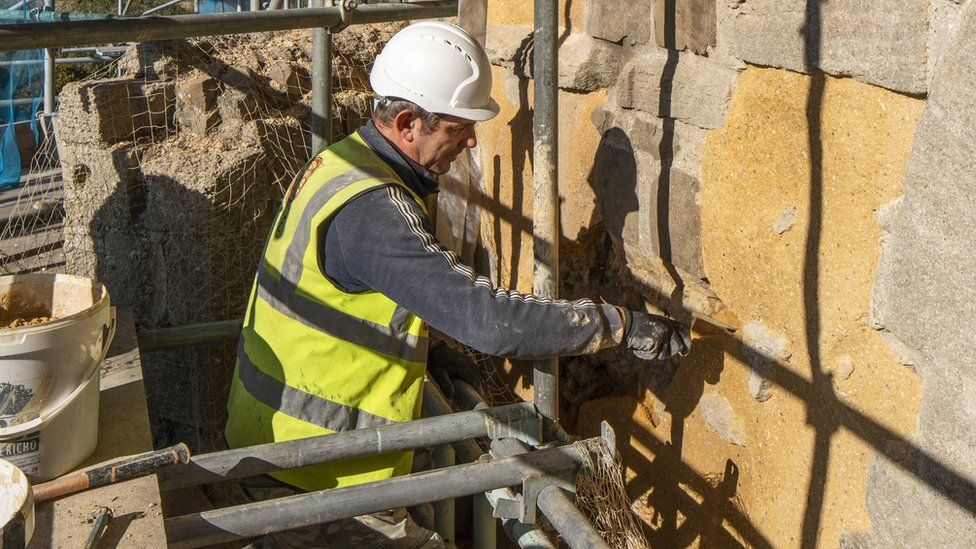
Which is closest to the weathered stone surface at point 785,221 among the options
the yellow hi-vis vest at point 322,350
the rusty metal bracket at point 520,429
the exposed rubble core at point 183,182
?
the rusty metal bracket at point 520,429

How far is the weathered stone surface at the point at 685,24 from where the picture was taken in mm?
2564

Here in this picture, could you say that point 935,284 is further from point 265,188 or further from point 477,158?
point 265,188

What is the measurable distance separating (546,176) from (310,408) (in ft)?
3.09

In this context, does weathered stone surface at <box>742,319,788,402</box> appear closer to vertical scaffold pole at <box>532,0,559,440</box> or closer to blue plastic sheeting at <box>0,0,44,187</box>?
vertical scaffold pole at <box>532,0,559,440</box>

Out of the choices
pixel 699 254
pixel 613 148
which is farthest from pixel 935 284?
pixel 613 148

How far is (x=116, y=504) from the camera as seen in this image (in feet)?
6.85

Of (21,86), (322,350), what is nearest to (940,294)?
(322,350)

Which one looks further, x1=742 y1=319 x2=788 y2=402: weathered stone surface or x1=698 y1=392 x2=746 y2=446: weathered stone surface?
x1=698 y1=392 x2=746 y2=446: weathered stone surface

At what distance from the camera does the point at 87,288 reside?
2.54 metres

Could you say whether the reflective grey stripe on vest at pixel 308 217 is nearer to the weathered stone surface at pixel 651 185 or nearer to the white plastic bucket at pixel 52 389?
the white plastic bucket at pixel 52 389

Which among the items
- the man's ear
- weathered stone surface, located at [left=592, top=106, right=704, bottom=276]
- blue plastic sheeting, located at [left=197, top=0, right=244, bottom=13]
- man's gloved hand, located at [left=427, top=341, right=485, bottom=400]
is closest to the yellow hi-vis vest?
the man's ear

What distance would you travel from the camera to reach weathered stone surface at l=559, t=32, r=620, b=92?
118 inches

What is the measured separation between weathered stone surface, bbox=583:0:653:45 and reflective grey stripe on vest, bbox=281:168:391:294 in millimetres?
908

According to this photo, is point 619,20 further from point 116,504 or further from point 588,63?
point 116,504
